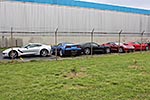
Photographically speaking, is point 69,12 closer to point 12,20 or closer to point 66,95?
point 12,20

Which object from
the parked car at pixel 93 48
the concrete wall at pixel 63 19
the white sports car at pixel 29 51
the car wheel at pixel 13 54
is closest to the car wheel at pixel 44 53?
the white sports car at pixel 29 51

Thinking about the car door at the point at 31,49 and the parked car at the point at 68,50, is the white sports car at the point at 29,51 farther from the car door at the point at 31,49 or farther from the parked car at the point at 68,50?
the parked car at the point at 68,50

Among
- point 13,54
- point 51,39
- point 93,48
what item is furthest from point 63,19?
point 13,54

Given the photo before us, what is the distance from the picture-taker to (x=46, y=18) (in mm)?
35062

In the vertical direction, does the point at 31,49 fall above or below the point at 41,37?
below

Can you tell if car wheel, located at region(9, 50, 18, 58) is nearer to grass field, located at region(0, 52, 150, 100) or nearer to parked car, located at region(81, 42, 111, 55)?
parked car, located at region(81, 42, 111, 55)

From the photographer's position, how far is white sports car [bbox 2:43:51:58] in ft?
63.7

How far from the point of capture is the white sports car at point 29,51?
765 inches

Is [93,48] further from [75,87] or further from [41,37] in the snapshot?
[75,87]

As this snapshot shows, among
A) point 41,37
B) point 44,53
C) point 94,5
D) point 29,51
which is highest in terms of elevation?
point 94,5

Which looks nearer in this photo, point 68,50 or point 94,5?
point 68,50

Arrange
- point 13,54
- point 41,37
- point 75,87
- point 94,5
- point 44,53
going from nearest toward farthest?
point 75,87 → point 13,54 → point 44,53 → point 41,37 → point 94,5

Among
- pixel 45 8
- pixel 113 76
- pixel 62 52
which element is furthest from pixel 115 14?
pixel 113 76

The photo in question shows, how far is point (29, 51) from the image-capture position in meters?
20.4
